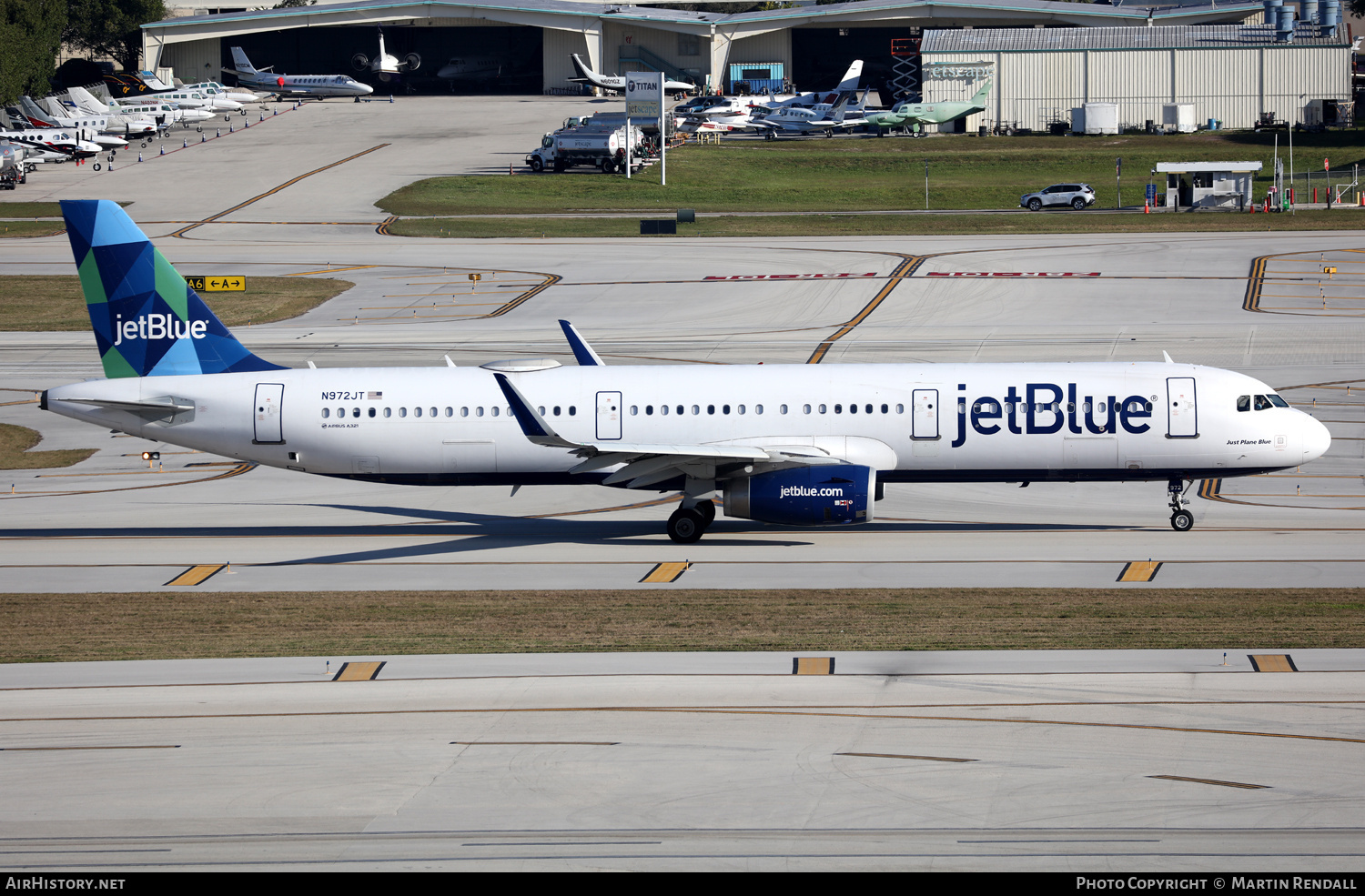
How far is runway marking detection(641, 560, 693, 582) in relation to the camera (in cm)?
3279

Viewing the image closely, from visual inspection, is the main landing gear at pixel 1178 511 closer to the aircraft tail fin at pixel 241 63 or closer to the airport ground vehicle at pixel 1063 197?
the airport ground vehicle at pixel 1063 197

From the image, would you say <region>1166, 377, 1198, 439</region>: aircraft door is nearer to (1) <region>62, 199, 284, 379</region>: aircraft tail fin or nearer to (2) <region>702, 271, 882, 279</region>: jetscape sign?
(1) <region>62, 199, 284, 379</region>: aircraft tail fin

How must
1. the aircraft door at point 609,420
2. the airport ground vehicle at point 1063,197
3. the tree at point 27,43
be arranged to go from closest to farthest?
the aircraft door at point 609,420
the airport ground vehicle at point 1063,197
the tree at point 27,43

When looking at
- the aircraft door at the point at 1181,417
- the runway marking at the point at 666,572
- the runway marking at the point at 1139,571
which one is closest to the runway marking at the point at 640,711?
the runway marking at the point at 1139,571

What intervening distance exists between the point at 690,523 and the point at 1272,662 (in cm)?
1527

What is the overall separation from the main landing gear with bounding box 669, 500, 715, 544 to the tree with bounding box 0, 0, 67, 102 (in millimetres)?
124289

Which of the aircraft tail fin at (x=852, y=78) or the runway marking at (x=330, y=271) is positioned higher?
the aircraft tail fin at (x=852, y=78)

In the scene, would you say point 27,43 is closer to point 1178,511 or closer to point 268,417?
point 268,417

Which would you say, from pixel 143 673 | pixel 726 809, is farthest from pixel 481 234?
pixel 726 809

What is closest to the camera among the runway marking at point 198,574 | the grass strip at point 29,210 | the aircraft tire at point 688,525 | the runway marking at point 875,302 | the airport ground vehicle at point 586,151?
the runway marking at point 198,574

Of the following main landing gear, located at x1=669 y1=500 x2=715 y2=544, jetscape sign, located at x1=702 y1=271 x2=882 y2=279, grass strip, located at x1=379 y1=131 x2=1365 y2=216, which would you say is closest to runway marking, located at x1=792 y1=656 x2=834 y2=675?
main landing gear, located at x1=669 y1=500 x2=715 y2=544

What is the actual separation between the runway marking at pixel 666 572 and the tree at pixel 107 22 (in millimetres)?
160495

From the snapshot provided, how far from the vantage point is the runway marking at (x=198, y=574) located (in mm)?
33375

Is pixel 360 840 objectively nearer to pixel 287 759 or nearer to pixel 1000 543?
pixel 287 759
